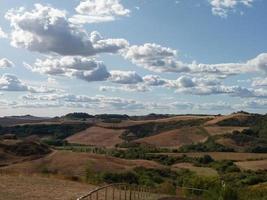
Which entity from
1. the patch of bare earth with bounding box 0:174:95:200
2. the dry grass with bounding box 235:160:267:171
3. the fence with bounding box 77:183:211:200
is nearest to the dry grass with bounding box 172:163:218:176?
the dry grass with bounding box 235:160:267:171

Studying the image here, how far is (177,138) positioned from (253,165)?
59.6 m

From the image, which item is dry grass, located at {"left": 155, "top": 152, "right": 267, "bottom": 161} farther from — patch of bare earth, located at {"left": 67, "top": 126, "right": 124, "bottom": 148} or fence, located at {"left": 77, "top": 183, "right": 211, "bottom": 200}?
fence, located at {"left": 77, "top": 183, "right": 211, "bottom": 200}

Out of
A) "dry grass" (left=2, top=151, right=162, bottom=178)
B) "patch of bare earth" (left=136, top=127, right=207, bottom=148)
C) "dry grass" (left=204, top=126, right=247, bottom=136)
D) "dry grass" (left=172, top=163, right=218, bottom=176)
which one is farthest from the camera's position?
"dry grass" (left=204, top=126, right=247, bottom=136)

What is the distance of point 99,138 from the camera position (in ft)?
615

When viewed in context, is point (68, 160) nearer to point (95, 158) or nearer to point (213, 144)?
point (95, 158)

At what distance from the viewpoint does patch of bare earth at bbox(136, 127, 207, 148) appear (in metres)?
163

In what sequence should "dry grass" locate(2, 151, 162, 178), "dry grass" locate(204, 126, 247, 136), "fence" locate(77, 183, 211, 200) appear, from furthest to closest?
"dry grass" locate(204, 126, 247, 136)
"dry grass" locate(2, 151, 162, 178)
"fence" locate(77, 183, 211, 200)

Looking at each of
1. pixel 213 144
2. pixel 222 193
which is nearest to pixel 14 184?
pixel 222 193

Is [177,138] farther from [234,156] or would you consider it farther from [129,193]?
[129,193]

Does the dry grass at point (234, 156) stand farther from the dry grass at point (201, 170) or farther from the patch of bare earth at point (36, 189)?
the patch of bare earth at point (36, 189)

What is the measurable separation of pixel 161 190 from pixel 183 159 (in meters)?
74.8

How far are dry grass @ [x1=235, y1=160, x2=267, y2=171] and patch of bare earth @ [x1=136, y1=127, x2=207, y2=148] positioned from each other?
43.4 m

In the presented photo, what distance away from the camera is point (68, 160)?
85562 millimetres

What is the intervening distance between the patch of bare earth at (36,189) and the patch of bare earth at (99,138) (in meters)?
132
